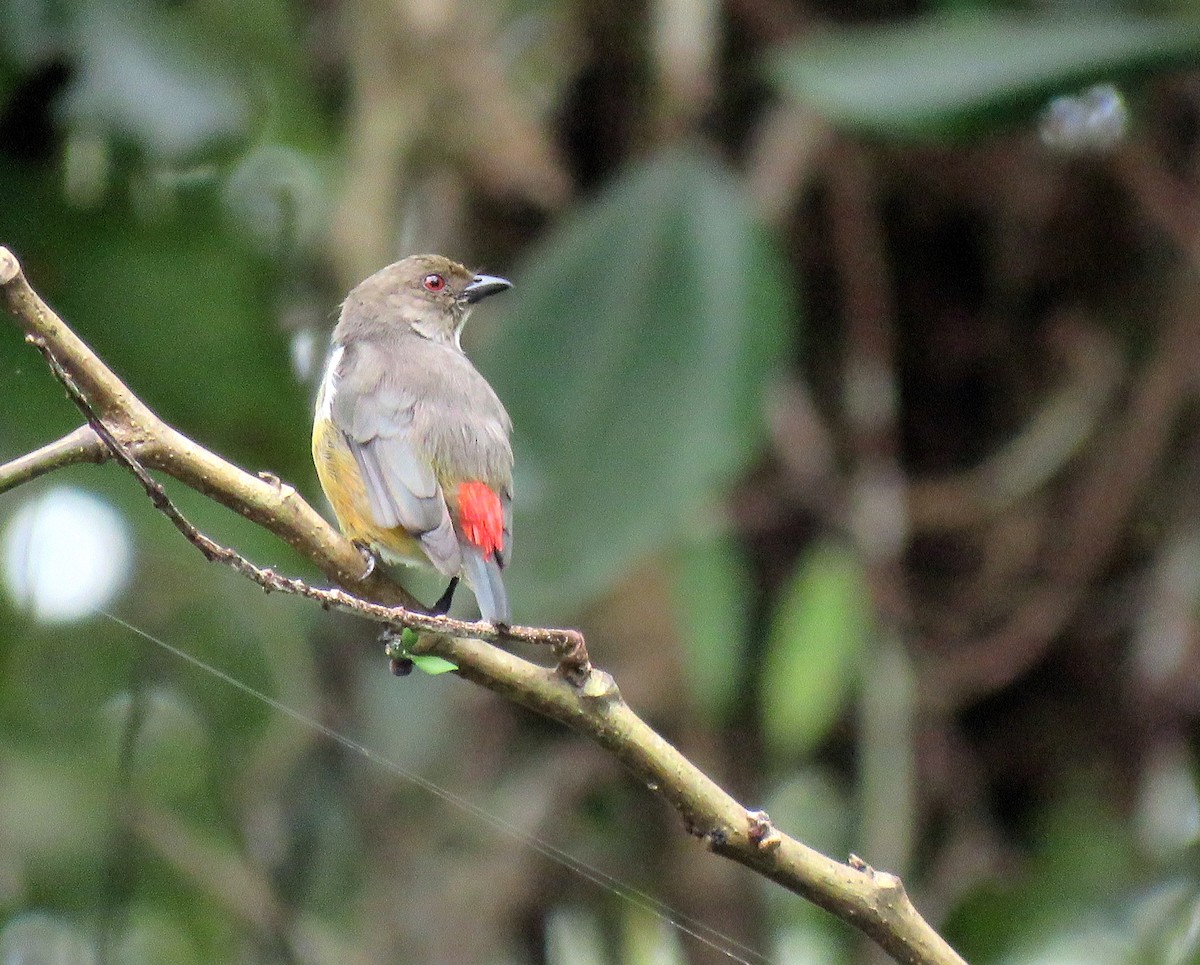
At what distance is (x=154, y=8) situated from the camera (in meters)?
4.37

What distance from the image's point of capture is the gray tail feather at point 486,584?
9.34 feet

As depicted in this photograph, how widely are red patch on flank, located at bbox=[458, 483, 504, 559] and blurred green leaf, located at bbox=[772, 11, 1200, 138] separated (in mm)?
1697

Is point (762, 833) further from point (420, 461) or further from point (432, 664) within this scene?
point (420, 461)

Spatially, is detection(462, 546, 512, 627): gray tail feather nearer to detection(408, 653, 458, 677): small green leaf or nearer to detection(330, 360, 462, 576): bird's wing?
detection(330, 360, 462, 576): bird's wing

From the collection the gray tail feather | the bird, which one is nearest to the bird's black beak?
the bird

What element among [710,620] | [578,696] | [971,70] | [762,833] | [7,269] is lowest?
[762,833]

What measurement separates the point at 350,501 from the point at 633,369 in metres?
1.58

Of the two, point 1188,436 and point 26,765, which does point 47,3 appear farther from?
point 1188,436

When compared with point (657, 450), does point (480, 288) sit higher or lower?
higher

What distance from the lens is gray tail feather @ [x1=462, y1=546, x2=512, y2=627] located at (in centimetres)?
285

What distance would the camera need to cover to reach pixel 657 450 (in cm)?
448

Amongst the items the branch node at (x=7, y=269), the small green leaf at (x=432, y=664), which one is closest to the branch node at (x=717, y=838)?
the small green leaf at (x=432, y=664)

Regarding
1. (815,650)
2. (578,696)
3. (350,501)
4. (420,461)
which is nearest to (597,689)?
(578,696)

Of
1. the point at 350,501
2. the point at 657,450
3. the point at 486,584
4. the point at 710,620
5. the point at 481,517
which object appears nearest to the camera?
the point at 486,584
